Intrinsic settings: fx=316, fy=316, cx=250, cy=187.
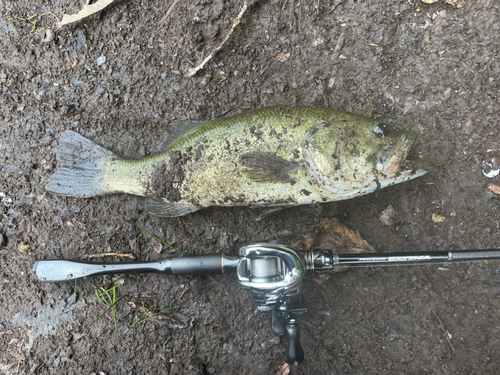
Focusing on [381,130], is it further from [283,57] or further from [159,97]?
[159,97]

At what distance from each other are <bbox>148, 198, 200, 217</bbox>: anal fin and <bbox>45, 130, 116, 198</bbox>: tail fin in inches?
18.1

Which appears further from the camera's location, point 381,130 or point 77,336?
point 77,336

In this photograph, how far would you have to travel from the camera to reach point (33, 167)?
2945mm

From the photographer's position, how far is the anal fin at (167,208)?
2.63 metres

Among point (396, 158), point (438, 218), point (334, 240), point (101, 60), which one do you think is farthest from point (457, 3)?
point (101, 60)

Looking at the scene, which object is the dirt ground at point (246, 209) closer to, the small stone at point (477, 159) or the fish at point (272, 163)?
the small stone at point (477, 159)

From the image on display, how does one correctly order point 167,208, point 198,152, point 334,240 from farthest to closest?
point 334,240 < point 167,208 < point 198,152

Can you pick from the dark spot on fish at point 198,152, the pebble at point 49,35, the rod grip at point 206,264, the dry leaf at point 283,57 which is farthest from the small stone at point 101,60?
the rod grip at point 206,264

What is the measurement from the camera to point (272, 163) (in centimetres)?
232

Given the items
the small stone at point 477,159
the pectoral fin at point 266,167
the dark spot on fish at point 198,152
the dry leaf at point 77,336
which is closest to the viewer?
the pectoral fin at point 266,167

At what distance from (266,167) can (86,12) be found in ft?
7.39

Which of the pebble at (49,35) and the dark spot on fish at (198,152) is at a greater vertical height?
the pebble at (49,35)

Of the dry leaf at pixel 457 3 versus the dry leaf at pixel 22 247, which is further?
the dry leaf at pixel 22 247

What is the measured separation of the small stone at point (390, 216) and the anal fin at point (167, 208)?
1645 mm
